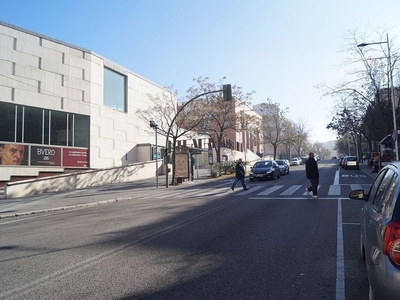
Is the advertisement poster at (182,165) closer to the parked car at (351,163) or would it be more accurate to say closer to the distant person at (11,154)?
the distant person at (11,154)

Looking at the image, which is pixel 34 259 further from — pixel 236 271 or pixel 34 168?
pixel 34 168

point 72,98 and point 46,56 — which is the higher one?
point 46,56

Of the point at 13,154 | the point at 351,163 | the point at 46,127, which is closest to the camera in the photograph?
the point at 13,154

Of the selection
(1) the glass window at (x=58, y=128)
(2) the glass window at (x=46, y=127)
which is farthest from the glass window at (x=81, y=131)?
(2) the glass window at (x=46, y=127)

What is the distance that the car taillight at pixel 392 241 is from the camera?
2770 millimetres

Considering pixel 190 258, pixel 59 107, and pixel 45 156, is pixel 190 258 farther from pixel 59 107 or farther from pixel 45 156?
pixel 59 107

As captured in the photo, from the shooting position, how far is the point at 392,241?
111 inches

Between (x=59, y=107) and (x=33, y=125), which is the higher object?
(x=59, y=107)

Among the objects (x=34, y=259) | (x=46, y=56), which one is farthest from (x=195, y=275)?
(x=46, y=56)

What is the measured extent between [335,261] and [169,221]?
5192mm

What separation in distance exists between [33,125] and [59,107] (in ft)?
9.09

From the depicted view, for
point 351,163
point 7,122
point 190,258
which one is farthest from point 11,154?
point 351,163

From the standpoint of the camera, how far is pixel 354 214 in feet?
32.7

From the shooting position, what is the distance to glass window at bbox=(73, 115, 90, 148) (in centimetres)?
3012
